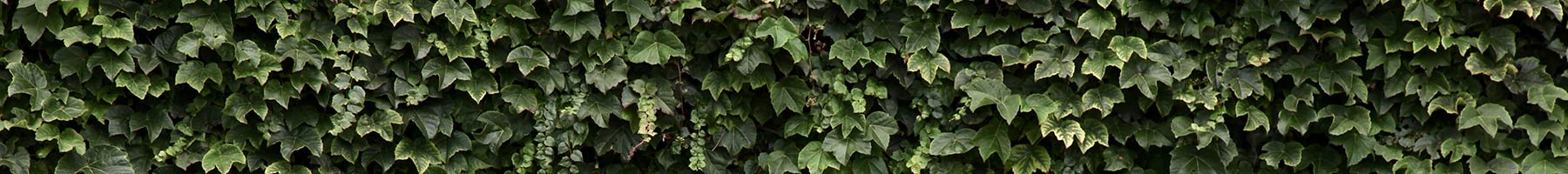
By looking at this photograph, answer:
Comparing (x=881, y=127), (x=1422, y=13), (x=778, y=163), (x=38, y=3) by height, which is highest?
(x=38, y=3)

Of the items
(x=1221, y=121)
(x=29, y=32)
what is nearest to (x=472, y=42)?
(x=29, y=32)

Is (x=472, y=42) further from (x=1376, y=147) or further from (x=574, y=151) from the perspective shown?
(x=1376, y=147)

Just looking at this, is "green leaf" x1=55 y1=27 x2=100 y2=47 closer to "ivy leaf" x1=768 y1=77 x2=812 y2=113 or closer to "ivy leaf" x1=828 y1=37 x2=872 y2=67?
"ivy leaf" x1=768 y1=77 x2=812 y2=113

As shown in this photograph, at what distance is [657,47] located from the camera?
2867mm

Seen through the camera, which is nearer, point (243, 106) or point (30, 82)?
point (30, 82)

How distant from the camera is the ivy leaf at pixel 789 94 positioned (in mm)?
2959

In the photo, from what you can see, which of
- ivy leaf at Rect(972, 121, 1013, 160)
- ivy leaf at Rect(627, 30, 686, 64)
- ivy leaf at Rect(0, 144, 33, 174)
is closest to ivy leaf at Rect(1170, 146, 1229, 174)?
ivy leaf at Rect(972, 121, 1013, 160)

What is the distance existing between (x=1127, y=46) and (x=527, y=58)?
4.24 feet

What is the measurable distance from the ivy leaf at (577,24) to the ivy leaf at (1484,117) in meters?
1.90

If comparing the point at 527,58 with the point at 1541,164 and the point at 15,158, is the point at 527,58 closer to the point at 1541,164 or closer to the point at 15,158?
the point at 15,158

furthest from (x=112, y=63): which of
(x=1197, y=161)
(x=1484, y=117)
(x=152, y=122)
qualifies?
(x=1484, y=117)

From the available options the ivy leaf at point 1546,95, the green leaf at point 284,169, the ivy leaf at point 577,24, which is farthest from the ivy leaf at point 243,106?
the ivy leaf at point 1546,95

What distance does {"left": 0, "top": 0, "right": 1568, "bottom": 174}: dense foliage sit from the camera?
9.04 feet

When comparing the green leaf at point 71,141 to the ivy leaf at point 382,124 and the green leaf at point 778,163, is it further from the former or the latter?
the green leaf at point 778,163
